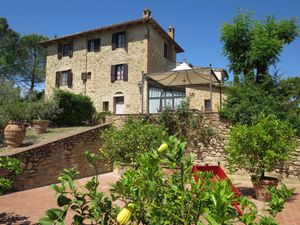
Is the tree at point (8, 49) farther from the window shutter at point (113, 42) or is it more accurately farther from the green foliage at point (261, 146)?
the green foliage at point (261, 146)

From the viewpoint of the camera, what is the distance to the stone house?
18.2m

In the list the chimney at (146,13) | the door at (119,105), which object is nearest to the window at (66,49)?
the door at (119,105)

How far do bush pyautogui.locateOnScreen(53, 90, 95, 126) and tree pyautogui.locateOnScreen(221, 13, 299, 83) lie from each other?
8925 millimetres

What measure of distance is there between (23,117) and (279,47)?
13190mm

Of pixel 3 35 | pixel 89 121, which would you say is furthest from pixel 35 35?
pixel 89 121

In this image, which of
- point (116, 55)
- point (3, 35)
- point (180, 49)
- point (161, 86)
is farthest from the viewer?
point (3, 35)

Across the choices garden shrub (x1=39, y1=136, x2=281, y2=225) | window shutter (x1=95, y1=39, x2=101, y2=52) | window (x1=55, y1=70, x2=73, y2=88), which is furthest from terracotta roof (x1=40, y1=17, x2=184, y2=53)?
garden shrub (x1=39, y1=136, x2=281, y2=225)

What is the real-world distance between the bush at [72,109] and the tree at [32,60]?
17691 millimetres

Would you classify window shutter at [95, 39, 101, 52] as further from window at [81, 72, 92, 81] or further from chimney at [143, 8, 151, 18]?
chimney at [143, 8, 151, 18]

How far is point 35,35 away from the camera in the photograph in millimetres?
32094

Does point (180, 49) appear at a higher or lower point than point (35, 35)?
lower

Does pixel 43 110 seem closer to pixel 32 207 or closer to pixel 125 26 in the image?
pixel 32 207

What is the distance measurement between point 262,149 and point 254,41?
849cm

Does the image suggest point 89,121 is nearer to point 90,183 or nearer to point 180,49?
point 180,49
